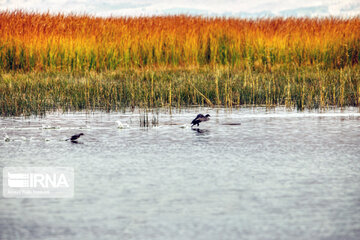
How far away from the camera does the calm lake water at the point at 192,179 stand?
11.3ft

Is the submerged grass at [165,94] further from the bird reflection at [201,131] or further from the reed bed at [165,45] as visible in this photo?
the reed bed at [165,45]

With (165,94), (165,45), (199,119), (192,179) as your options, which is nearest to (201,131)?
(199,119)

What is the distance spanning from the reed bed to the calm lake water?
722 centimetres

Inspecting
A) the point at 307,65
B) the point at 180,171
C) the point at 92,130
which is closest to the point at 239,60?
the point at 307,65

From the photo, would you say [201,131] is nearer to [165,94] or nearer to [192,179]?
[192,179]

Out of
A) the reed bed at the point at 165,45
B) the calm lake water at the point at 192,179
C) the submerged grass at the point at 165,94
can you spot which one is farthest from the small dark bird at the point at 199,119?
the reed bed at the point at 165,45

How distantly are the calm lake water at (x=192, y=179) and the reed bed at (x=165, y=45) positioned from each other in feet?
23.7

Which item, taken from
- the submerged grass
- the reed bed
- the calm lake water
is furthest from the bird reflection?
the reed bed

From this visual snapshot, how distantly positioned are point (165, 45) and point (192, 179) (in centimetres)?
1205

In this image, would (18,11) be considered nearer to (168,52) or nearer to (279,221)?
(168,52)

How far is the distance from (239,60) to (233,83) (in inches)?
210

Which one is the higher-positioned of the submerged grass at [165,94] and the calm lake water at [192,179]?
the submerged grass at [165,94]

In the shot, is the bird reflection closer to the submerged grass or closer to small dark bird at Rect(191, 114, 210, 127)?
small dark bird at Rect(191, 114, 210, 127)

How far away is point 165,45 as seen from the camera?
1639cm
